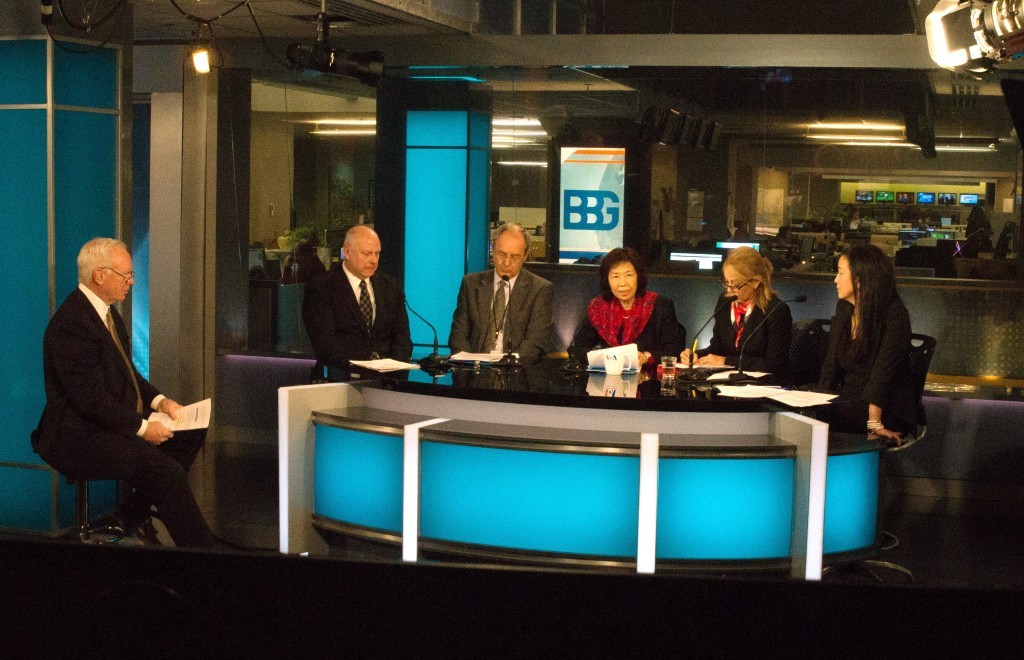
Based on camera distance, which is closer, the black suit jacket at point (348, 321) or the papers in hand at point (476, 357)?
the papers in hand at point (476, 357)

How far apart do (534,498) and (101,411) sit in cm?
176

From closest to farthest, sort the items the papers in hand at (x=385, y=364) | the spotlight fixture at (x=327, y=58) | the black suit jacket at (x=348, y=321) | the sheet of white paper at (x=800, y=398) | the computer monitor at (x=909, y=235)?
the sheet of white paper at (x=800, y=398)
the papers in hand at (x=385, y=364)
the black suit jacket at (x=348, y=321)
the spotlight fixture at (x=327, y=58)
the computer monitor at (x=909, y=235)

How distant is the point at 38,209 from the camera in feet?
17.7

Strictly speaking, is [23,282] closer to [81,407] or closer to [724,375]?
[81,407]

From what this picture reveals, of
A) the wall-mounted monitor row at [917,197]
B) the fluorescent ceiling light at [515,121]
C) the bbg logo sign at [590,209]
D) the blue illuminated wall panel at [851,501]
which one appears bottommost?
the blue illuminated wall panel at [851,501]

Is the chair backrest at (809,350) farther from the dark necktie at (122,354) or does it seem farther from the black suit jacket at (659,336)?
the dark necktie at (122,354)

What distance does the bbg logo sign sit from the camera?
780 centimetres

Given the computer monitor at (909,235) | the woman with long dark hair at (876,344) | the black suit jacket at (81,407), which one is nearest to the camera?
the black suit jacket at (81,407)

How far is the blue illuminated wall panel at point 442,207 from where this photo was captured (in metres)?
7.89

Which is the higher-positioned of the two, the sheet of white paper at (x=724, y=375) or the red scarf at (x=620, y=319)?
the red scarf at (x=620, y=319)

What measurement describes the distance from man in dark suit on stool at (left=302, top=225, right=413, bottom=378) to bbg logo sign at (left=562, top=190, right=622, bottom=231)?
2271 mm

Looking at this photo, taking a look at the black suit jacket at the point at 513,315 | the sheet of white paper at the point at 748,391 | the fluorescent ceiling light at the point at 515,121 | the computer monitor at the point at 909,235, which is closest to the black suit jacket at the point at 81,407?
the black suit jacket at the point at 513,315

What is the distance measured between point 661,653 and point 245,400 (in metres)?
6.75

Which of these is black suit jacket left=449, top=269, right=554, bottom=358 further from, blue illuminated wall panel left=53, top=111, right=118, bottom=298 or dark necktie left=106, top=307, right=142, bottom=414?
blue illuminated wall panel left=53, top=111, right=118, bottom=298
